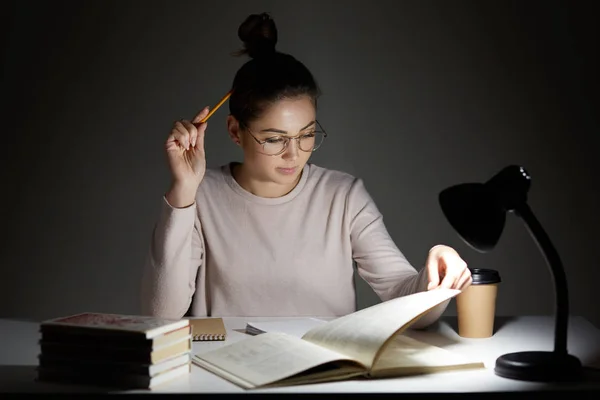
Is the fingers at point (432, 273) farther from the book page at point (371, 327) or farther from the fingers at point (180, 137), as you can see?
the fingers at point (180, 137)

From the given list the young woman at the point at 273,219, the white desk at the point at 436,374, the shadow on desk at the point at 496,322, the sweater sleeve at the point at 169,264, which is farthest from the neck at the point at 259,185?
the shadow on desk at the point at 496,322

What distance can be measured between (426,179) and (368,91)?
Answer: 1.40ft

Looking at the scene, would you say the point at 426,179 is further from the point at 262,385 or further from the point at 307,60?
the point at 262,385

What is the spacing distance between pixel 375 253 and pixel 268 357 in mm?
Result: 896

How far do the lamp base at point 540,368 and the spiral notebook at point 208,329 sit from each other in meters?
0.60

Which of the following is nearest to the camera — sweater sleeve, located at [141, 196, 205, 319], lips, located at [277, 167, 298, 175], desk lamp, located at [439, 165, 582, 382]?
desk lamp, located at [439, 165, 582, 382]

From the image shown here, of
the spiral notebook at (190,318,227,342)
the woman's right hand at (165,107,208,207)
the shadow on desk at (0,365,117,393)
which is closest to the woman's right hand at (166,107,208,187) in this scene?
the woman's right hand at (165,107,208,207)

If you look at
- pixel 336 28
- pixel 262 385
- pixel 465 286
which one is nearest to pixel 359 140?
pixel 336 28

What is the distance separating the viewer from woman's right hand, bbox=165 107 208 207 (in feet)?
6.66

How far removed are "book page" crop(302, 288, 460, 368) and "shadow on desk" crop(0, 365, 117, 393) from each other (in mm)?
416

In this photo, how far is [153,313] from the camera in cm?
209

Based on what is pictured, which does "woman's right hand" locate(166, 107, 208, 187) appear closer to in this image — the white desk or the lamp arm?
the white desk

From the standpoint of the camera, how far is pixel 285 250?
235 cm

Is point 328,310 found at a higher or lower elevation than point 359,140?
lower
